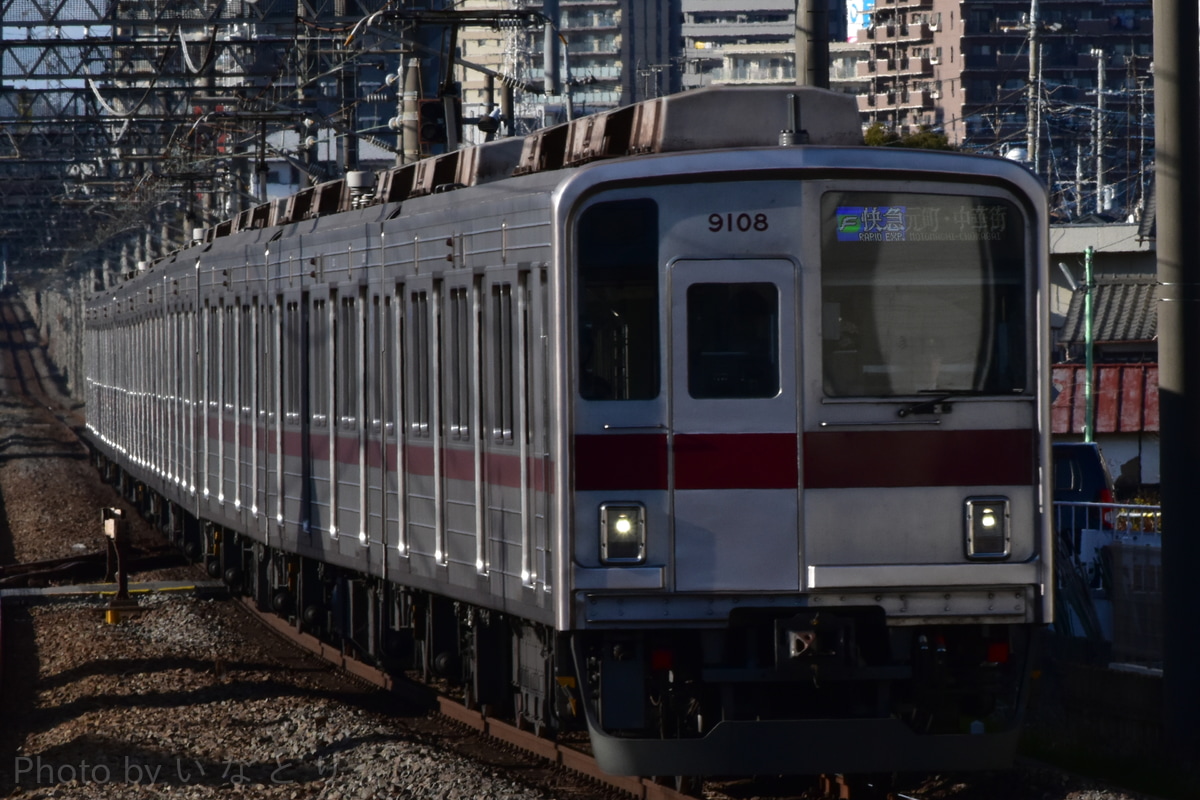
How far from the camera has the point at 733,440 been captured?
707 cm

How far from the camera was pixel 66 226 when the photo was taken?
202ft

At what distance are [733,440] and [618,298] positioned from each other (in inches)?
27.8

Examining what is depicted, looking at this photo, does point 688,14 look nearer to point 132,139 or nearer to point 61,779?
point 132,139

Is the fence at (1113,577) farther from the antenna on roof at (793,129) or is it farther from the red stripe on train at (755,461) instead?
the antenna on roof at (793,129)

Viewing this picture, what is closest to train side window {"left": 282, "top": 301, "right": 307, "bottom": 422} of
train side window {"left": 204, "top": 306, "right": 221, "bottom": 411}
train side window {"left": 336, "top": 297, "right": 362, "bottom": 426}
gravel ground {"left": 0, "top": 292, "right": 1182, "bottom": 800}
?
train side window {"left": 336, "top": 297, "right": 362, "bottom": 426}

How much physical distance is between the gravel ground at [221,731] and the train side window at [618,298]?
6.55ft

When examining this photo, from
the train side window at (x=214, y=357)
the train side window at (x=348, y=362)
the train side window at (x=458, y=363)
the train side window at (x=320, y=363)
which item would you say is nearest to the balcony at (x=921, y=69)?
the train side window at (x=214, y=357)

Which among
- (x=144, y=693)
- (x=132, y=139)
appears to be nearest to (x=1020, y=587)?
(x=144, y=693)

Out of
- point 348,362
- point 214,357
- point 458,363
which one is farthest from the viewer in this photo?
point 214,357

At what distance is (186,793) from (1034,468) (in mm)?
4284

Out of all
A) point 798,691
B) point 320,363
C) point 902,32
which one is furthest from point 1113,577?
point 902,32

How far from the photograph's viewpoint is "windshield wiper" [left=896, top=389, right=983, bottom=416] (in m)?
7.09

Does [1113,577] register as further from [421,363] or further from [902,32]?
[902,32]

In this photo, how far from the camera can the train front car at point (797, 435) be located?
7.05 m
